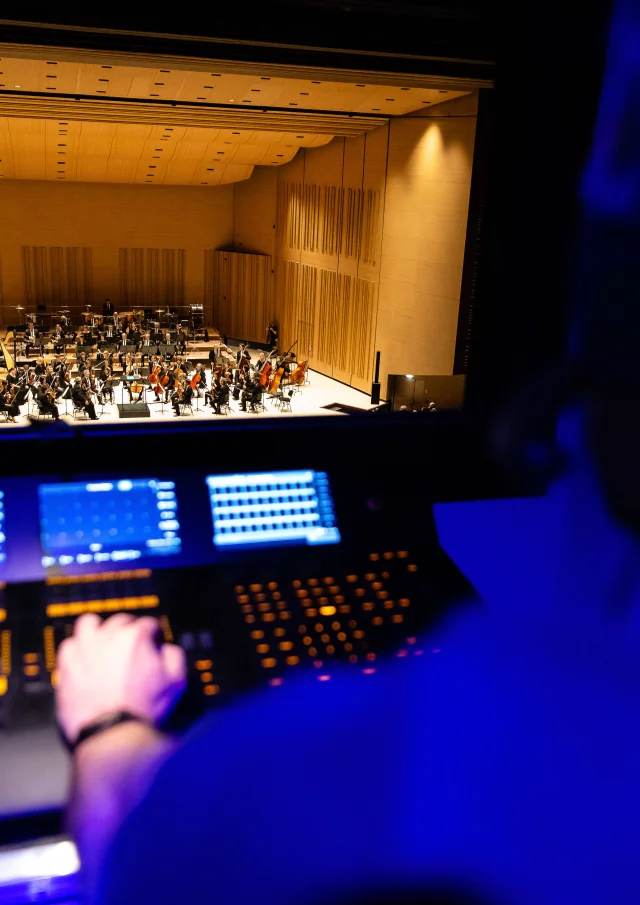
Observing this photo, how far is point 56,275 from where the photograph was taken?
51.2 ft

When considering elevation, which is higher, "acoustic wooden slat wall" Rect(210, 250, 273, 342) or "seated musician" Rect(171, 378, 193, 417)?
"acoustic wooden slat wall" Rect(210, 250, 273, 342)

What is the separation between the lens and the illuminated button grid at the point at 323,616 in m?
1.36

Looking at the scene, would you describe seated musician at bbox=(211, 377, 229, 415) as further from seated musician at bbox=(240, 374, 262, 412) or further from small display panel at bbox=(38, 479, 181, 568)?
small display panel at bbox=(38, 479, 181, 568)

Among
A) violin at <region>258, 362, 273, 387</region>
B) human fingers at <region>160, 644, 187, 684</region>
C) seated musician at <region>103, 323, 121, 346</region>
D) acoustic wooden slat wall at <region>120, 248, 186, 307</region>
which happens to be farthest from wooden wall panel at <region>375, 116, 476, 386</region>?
human fingers at <region>160, 644, 187, 684</region>

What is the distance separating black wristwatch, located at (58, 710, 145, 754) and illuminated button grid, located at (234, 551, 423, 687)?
9.3 inches

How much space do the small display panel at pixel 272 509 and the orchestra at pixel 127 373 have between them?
6.28 m

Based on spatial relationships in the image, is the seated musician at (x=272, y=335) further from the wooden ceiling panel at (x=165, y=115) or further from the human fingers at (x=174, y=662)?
the human fingers at (x=174, y=662)

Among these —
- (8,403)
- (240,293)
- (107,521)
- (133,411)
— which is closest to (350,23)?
(107,521)

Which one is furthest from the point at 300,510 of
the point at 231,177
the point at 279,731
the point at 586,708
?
the point at 231,177

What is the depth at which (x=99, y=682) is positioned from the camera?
1.25 m

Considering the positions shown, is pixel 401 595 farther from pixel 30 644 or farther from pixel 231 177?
pixel 231 177

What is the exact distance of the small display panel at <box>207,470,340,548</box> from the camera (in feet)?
5.19

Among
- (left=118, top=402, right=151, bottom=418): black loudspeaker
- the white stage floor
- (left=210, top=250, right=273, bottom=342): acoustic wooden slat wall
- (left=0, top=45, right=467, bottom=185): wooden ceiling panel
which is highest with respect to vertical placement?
(left=0, top=45, right=467, bottom=185): wooden ceiling panel

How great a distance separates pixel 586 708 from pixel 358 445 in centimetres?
70
